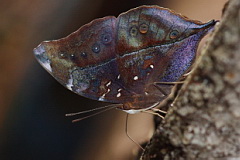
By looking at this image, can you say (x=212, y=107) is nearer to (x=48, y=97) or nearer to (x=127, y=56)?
(x=127, y=56)

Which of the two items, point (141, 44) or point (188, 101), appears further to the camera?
point (141, 44)

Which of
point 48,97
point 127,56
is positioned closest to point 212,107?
point 127,56

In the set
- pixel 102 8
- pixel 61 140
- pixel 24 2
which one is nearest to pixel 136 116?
pixel 61 140

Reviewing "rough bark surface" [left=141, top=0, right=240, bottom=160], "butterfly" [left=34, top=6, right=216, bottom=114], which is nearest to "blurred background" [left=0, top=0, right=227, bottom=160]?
"butterfly" [left=34, top=6, right=216, bottom=114]

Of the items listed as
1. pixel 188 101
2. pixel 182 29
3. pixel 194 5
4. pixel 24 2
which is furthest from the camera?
pixel 24 2

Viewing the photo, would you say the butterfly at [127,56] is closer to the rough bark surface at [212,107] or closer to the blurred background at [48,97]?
the rough bark surface at [212,107]

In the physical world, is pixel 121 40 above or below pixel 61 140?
above

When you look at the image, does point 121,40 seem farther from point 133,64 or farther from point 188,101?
point 188,101
